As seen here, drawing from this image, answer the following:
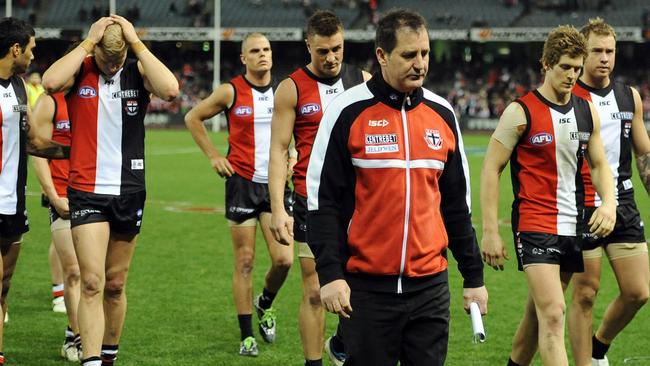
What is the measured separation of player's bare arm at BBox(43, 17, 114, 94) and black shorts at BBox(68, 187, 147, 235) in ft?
2.36

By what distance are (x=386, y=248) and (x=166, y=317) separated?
5296 millimetres

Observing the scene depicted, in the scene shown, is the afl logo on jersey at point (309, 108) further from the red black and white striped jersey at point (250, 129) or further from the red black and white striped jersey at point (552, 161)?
the red black and white striped jersey at point (250, 129)

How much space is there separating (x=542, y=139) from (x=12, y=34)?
3359 mm

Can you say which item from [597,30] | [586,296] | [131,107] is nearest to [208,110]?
[131,107]

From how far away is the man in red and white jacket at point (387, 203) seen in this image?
471 centimetres

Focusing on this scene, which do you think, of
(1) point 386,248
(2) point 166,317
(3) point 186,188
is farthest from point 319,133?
(3) point 186,188

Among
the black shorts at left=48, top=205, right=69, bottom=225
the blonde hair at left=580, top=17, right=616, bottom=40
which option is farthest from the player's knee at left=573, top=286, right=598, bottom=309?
the black shorts at left=48, top=205, right=69, bottom=225

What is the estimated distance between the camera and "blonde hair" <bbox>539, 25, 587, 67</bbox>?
6324mm

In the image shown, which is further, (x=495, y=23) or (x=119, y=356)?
(x=495, y=23)

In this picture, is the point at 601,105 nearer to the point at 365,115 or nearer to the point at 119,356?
the point at 365,115

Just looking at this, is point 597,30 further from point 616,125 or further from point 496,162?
point 496,162

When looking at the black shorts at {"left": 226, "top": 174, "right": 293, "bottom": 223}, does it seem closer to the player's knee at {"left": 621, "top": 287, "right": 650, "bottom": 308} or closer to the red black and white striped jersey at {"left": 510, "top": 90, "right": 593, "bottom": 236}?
the red black and white striped jersey at {"left": 510, "top": 90, "right": 593, "bottom": 236}

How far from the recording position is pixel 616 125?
24.1ft

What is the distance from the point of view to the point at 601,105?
24.1ft
